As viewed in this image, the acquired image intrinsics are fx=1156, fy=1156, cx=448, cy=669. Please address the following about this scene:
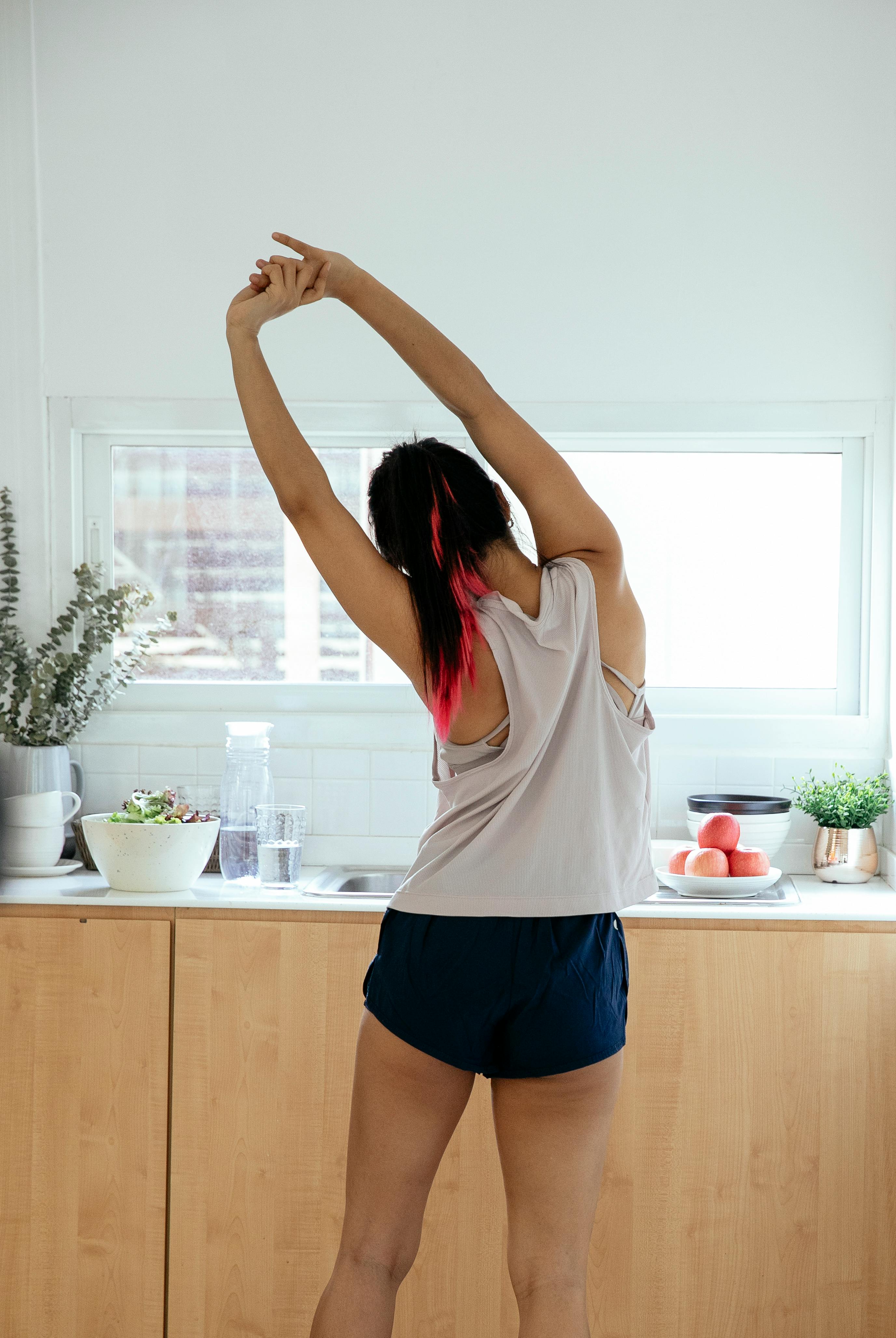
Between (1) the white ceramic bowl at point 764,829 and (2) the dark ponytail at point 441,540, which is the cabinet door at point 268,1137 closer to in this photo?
(1) the white ceramic bowl at point 764,829

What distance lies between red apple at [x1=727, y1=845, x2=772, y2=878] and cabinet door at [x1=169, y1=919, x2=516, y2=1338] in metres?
0.69

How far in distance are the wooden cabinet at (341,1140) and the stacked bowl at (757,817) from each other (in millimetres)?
352

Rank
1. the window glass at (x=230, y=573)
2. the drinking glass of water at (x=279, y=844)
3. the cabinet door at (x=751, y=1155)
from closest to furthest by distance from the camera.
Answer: the cabinet door at (x=751, y=1155) → the drinking glass of water at (x=279, y=844) → the window glass at (x=230, y=573)

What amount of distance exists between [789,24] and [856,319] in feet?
2.06

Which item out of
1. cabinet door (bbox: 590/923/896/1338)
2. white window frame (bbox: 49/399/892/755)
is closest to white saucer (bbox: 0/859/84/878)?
white window frame (bbox: 49/399/892/755)

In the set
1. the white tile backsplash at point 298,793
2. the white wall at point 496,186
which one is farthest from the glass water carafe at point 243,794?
the white wall at point 496,186

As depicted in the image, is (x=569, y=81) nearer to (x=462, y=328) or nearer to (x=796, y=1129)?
(x=462, y=328)

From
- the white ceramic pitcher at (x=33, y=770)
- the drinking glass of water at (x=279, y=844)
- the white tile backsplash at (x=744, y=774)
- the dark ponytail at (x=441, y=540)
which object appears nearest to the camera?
the dark ponytail at (x=441, y=540)

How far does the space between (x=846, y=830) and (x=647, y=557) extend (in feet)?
2.37

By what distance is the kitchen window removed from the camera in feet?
8.31

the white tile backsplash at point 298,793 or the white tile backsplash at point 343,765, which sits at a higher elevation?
the white tile backsplash at point 343,765

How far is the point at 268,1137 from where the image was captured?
6.52 ft

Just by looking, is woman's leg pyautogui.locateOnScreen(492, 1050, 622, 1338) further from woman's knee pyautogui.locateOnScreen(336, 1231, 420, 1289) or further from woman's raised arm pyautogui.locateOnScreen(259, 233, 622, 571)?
woman's raised arm pyautogui.locateOnScreen(259, 233, 622, 571)

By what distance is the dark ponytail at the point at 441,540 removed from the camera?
4.00ft
